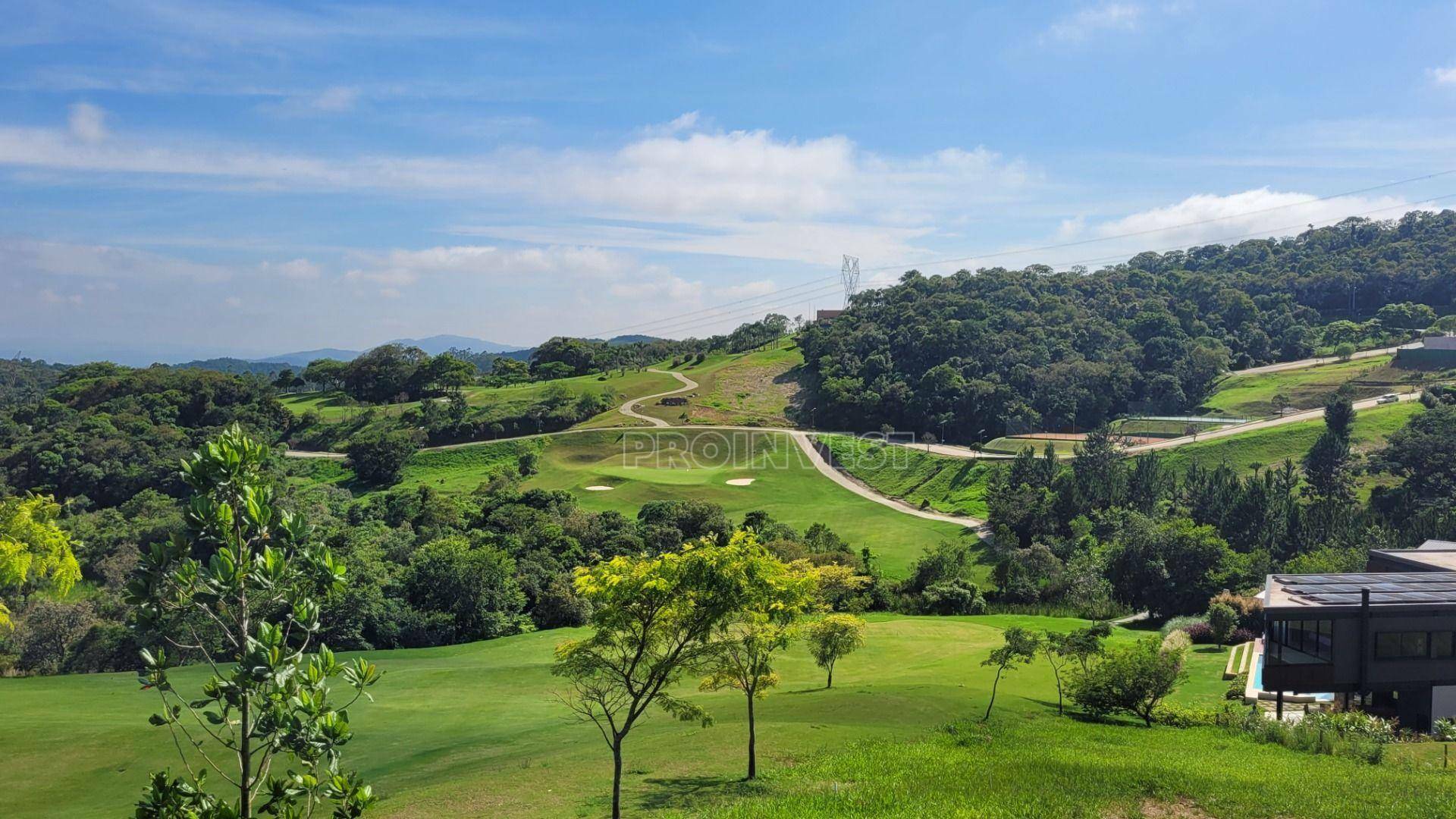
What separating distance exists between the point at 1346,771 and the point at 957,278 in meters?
124

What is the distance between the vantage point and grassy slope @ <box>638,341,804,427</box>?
309 feet

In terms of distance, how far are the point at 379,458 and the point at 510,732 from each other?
60.5 metres

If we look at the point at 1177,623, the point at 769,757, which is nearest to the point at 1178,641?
the point at 1177,623

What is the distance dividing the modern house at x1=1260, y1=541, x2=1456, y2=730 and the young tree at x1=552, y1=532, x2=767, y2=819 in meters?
17.9

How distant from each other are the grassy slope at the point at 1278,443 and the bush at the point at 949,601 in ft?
108

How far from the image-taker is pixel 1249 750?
62.4ft

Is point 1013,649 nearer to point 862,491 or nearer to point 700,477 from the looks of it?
point 862,491

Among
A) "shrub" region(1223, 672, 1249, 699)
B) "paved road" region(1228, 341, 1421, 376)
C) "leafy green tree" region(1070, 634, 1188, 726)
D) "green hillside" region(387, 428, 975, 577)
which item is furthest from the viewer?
"paved road" region(1228, 341, 1421, 376)

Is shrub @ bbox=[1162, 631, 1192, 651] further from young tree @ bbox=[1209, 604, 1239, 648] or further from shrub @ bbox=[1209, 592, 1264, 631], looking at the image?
shrub @ bbox=[1209, 592, 1264, 631]

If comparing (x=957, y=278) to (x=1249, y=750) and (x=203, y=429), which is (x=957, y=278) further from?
(x=1249, y=750)

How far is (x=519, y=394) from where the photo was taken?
10000 cm

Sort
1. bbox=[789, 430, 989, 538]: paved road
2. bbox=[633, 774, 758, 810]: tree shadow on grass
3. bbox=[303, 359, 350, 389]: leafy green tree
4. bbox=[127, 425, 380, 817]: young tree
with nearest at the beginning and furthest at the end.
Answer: bbox=[127, 425, 380, 817]: young tree < bbox=[633, 774, 758, 810]: tree shadow on grass < bbox=[789, 430, 989, 538]: paved road < bbox=[303, 359, 350, 389]: leafy green tree

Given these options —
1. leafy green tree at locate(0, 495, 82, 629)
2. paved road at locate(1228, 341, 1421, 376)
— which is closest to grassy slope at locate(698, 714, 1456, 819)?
leafy green tree at locate(0, 495, 82, 629)

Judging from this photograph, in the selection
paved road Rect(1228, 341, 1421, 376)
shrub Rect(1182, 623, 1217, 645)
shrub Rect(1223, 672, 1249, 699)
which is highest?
paved road Rect(1228, 341, 1421, 376)
